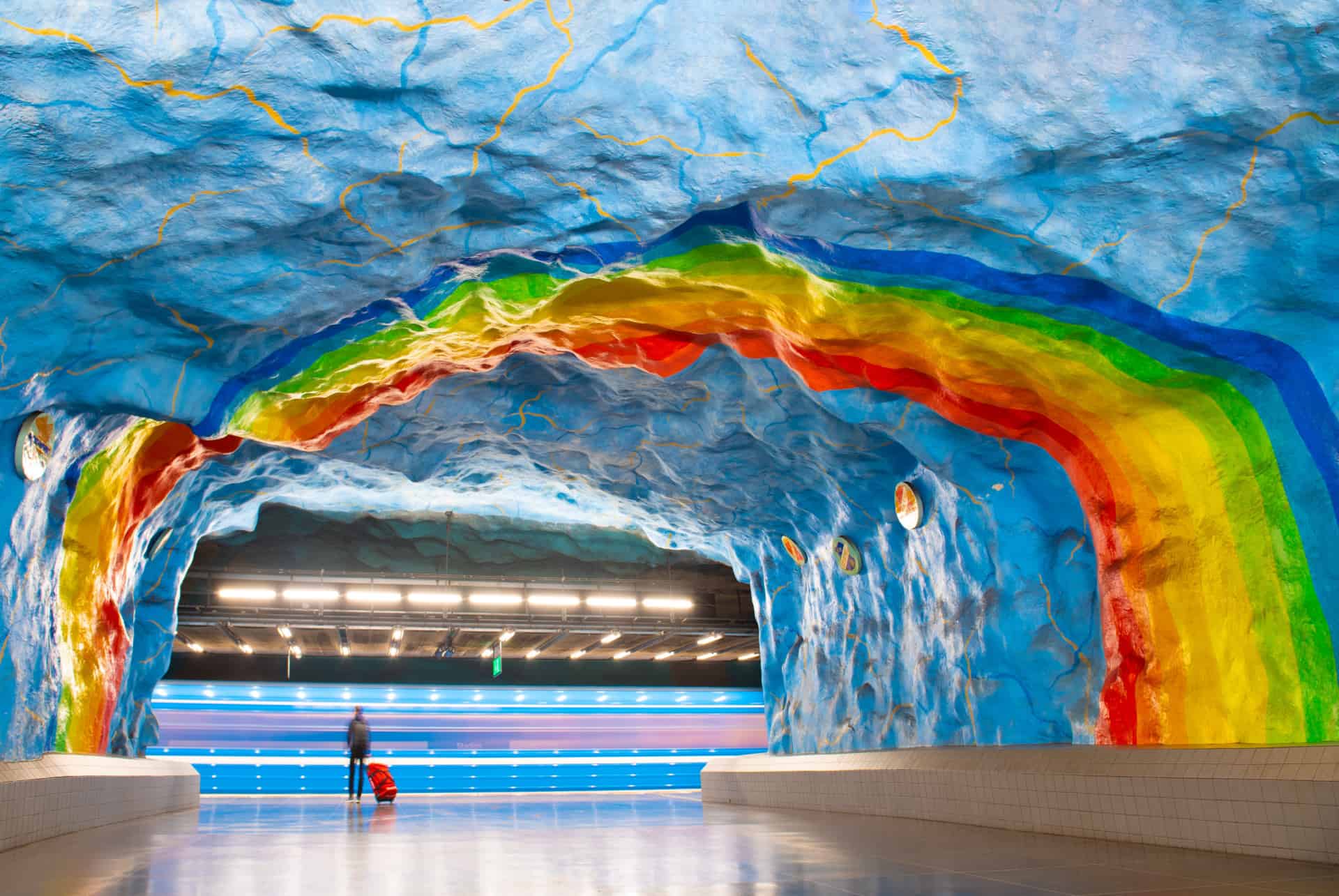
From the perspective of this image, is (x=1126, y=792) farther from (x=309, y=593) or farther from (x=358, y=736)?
(x=309, y=593)

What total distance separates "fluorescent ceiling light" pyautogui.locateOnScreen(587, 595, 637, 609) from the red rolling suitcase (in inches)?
138

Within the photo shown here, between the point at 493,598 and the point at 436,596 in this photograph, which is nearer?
the point at 436,596

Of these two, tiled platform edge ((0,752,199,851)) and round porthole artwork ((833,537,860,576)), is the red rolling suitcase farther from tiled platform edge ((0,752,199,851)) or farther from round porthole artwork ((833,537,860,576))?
round porthole artwork ((833,537,860,576))

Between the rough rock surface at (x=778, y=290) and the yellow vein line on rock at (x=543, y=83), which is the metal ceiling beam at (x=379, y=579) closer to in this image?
the rough rock surface at (x=778, y=290)

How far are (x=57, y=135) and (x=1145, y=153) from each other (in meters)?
4.81

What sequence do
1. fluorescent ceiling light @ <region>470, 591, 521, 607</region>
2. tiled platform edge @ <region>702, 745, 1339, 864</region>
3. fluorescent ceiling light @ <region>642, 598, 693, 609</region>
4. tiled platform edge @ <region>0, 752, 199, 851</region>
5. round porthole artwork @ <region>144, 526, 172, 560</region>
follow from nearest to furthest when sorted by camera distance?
1. tiled platform edge @ <region>702, 745, 1339, 864</region>
2. tiled platform edge @ <region>0, 752, 199, 851</region>
3. round porthole artwork @ <region>144, 526, 172, 560</region>
4. fluorescent ceiling light @ <region>470, 591, 521, 607</region>
5. fluorescent ceiling light @ <region>642, 598, 693, 609</region>

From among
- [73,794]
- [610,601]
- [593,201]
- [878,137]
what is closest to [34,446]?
[73,794]

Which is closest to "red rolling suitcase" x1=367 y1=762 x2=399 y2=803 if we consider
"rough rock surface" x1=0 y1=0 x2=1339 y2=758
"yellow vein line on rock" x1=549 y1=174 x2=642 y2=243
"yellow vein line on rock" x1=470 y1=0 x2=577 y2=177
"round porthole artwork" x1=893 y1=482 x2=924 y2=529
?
"rough rock surface" x1=0 y1=0 x2=1339 y2=758

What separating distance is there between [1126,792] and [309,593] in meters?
10.2

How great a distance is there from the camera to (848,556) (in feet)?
32.2

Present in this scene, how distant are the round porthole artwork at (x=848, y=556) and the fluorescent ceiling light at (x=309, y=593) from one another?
681 centimetres

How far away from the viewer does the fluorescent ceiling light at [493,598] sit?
13.7 metres

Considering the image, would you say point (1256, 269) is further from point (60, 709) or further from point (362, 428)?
point (60, 709)

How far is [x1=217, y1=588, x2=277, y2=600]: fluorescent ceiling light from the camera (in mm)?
12938
